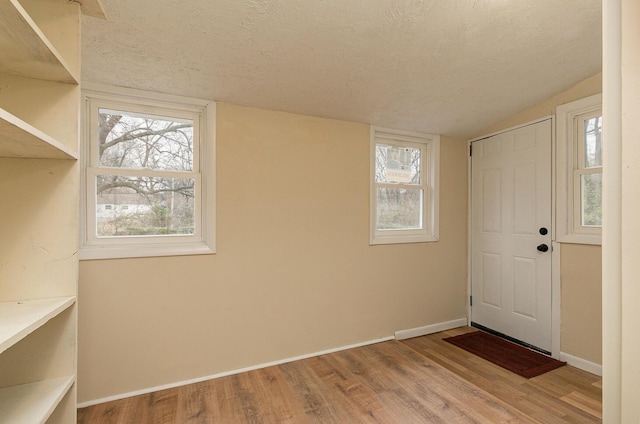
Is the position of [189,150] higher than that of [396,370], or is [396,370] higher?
[189,150]

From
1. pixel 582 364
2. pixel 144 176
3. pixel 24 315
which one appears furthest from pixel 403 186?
pixel 24 315

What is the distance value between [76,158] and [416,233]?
2.83 metres

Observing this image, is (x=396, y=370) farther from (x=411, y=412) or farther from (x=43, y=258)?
(x=43, y=258)

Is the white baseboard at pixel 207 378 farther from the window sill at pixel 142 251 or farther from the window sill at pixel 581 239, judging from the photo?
the window sill at pixel 581 239

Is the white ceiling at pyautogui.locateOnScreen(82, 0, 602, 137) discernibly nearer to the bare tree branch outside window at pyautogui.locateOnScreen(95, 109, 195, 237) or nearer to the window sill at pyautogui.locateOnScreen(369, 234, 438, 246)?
the bare tree branch outside window at pyautogui.locateOnScreen(95, 109, 195, 237)

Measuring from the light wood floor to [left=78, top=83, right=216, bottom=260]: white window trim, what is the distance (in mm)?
951

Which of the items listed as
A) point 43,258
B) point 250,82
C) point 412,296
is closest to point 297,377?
point 412,296

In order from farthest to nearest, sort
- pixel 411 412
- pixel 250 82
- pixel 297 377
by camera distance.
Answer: pixel 297 377
pixel 250 82
pixel 411 412

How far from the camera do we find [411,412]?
6.00 feet

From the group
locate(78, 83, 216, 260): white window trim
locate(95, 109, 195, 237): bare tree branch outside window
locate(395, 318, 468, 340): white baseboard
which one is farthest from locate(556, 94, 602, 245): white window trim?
locate(95, 109, 195, 237): bare tree branch outside window

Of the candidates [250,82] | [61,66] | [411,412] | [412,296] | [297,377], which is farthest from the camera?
[412,296]

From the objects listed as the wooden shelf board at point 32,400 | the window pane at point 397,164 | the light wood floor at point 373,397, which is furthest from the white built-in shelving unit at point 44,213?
the window pane at point 397,164

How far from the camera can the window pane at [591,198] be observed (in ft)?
7.73

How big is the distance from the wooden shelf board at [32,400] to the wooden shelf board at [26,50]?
1.12m
